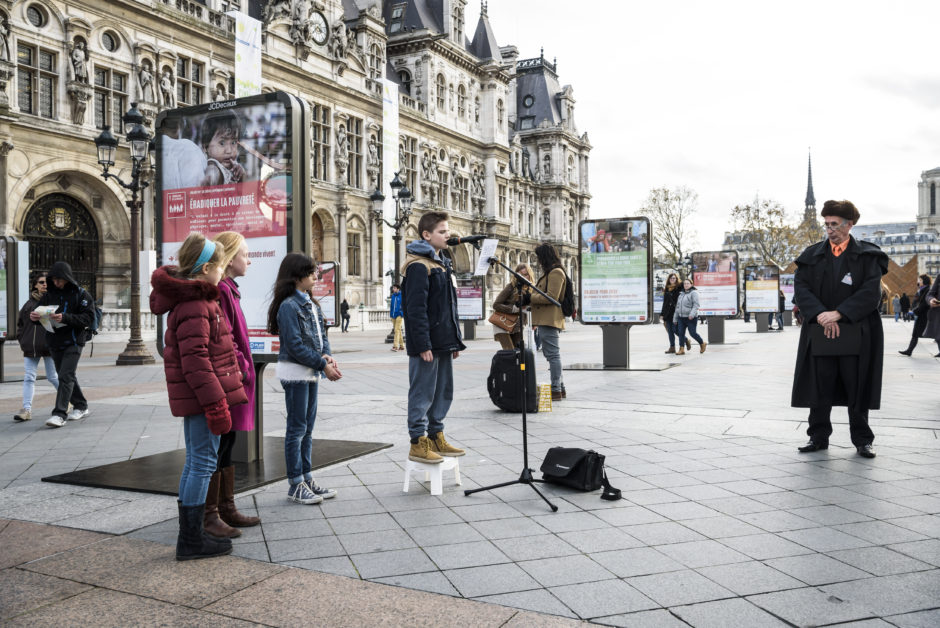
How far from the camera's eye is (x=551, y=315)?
9.72 meters

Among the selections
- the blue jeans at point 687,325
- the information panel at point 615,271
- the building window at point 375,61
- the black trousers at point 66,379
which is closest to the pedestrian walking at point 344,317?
the building window at point 375,61

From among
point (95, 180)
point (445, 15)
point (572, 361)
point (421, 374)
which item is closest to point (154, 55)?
point (95, 180)

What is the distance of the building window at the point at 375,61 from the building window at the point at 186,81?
12.7 metres

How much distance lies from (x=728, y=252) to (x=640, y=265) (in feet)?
37.7

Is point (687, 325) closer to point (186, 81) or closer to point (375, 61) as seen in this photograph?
point (186, 81)

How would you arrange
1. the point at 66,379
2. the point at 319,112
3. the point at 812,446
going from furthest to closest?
the point at 319,112 < the point at 66,379 < the point at 812,446

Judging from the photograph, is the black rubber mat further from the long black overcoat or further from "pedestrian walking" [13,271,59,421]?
the long black overcoat

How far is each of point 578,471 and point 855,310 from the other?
2.86 meters

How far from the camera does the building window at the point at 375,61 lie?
137 ft

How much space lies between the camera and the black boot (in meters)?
3.88

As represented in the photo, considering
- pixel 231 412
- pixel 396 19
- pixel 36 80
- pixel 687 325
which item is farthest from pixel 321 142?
pixel 231 412

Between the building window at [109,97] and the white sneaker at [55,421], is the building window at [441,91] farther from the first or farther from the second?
the white sneaker at [55,421]

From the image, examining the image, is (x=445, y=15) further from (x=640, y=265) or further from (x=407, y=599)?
(x=407, y=599)

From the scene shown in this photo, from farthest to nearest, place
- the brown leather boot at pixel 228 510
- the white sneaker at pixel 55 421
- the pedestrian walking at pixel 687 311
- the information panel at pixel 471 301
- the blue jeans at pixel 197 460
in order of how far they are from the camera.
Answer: the information panel at pixel 471 301 → the pedestrian walking at pixel 687 311 → the white sneaker at pixel 55 421 → the brown leather boot at pixel 228 510 → the blue jeans at pixel 197 460
